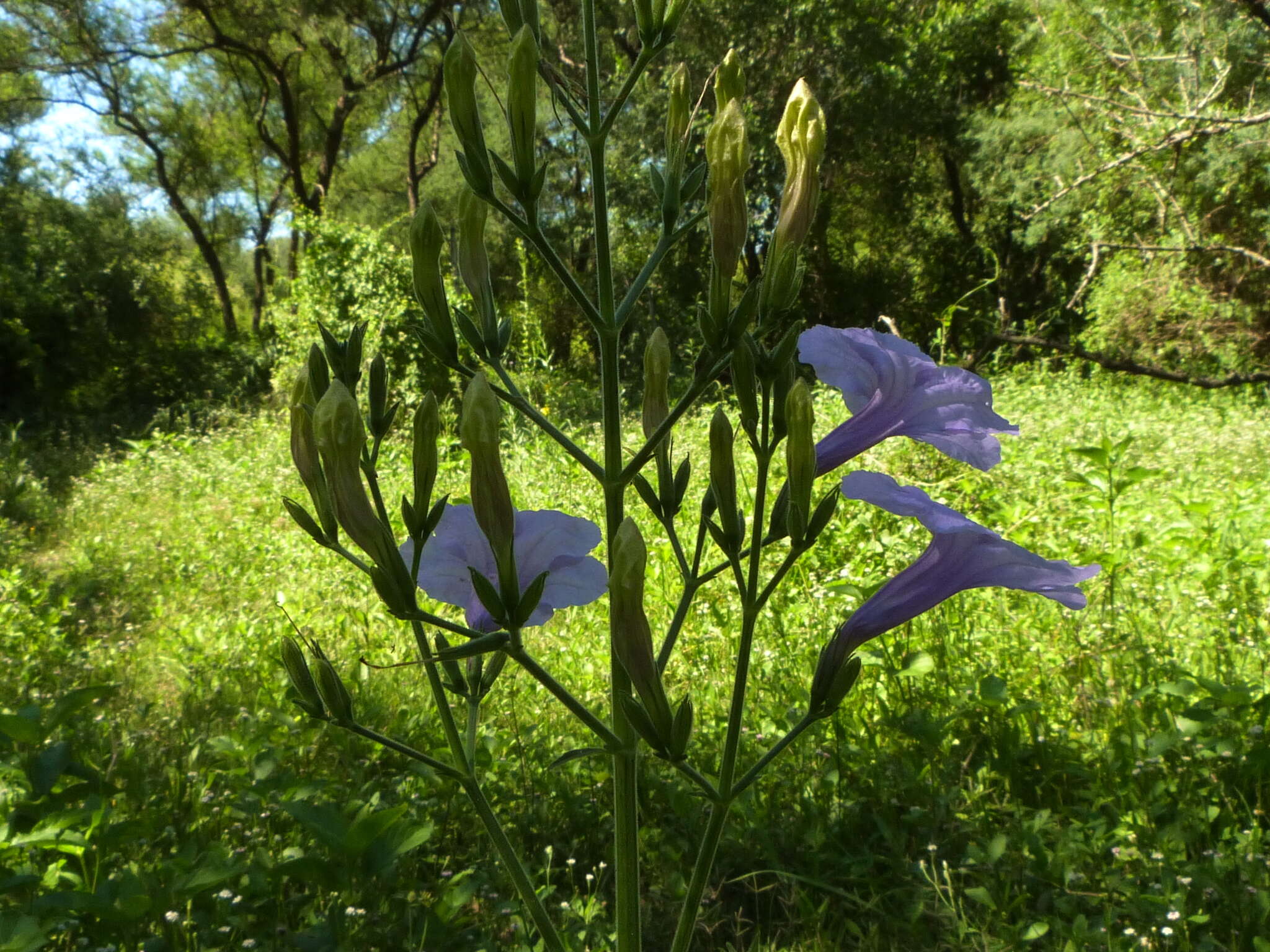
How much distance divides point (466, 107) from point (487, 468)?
1.52 ft

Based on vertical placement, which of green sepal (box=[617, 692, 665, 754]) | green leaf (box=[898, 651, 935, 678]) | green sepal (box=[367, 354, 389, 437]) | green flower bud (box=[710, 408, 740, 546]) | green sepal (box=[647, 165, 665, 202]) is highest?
green leaf (box=[898, 651, 935, 678])

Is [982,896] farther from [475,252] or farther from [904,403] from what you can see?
[475,252]

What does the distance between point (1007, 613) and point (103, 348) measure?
1429 cm

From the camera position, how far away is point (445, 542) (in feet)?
3.46

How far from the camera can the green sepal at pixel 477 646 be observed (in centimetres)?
81

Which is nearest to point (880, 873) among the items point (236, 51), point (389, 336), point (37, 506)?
point (37, 506)

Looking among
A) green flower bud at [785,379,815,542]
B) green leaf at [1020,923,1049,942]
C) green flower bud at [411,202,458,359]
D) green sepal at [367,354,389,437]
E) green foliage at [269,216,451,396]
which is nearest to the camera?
green flower bud at [785,379,815,542]

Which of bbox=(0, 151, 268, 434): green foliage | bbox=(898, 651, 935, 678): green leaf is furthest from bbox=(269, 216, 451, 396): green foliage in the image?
bbox=(898, 651, 935, 678): green leaf

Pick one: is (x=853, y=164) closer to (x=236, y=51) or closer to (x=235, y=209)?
(x=236, y=51)

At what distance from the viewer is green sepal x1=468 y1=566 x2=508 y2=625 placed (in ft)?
2.68

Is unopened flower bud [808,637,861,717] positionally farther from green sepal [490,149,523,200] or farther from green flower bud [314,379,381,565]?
green sepal [490,149,523,200]

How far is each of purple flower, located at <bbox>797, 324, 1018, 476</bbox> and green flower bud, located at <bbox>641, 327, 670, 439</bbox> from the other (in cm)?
22

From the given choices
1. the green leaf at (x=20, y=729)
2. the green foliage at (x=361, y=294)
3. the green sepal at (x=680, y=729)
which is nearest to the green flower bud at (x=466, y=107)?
the green sepal at (x=680, y=729)

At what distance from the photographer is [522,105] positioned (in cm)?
101
